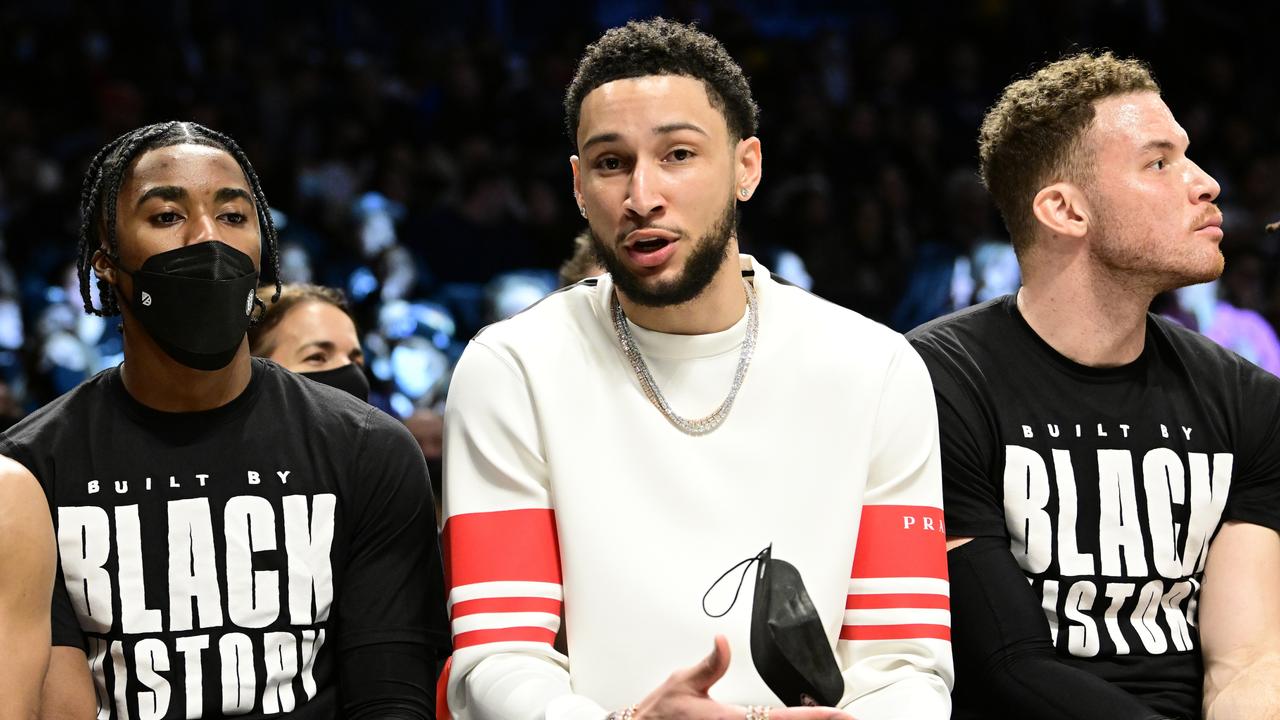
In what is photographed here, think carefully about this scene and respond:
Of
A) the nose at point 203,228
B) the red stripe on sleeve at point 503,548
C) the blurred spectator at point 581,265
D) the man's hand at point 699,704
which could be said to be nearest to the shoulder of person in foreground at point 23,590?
the nose at point 203,228

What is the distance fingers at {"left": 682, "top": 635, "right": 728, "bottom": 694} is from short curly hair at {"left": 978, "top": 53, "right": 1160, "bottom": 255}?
1312 millimetres

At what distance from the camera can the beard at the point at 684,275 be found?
2.33 meters

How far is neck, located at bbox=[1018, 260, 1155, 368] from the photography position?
2.77 meters

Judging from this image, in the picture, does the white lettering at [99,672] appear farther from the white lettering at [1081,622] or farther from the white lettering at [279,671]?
the white lettering at [1081,622]

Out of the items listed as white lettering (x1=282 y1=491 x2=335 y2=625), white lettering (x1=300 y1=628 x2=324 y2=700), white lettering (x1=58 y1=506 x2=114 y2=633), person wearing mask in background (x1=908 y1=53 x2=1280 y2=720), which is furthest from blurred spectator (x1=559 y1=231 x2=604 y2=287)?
white lettering (x1=58 y1=506 x2=114 y2=633)

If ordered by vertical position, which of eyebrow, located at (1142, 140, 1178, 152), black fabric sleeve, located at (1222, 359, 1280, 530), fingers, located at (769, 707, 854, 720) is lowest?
fingers, located at (769, 707, 854, 720)

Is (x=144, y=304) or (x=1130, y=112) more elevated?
(x=1130, y=112)

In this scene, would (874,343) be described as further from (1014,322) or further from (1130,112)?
(1130,112)

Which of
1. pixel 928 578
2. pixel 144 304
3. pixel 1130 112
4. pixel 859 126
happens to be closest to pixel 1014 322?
pixel 1130 112

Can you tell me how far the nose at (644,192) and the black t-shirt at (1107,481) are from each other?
2.43 feet

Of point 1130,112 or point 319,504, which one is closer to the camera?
point 319,504

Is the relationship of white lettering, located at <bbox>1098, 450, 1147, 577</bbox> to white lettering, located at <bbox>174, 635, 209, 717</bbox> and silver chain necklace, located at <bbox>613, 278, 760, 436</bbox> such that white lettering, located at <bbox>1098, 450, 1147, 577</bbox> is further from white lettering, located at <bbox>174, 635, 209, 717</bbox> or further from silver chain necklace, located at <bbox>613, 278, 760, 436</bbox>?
white lettering, located at <bbox>174, 635, 209, 717</bbox>

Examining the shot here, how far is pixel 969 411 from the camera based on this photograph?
2.68m

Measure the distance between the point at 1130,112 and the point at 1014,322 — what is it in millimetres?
451
